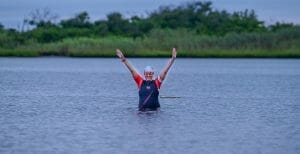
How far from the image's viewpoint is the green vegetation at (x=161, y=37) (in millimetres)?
90000

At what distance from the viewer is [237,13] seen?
367 feet

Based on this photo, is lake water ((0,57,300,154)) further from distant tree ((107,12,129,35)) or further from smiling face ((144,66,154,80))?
distant tree ((107,12,129,35))

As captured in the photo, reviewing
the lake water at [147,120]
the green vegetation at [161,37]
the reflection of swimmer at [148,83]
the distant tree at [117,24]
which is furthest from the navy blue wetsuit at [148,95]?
the distant tree at [117,24]

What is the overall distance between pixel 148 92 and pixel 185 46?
6295 centimetres

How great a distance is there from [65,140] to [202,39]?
70.0 metres

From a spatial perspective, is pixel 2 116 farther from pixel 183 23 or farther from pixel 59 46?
pixel 183 23

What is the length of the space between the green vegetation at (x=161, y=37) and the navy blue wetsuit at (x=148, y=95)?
5937 cm

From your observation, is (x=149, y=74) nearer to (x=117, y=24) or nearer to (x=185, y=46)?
(x=185, y=46)

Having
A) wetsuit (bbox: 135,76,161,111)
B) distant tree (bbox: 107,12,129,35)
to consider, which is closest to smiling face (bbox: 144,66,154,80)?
wetsuit (bbox: 135,76,161,111)

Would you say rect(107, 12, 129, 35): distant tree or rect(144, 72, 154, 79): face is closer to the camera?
rect(144, 72, 154, 79): face

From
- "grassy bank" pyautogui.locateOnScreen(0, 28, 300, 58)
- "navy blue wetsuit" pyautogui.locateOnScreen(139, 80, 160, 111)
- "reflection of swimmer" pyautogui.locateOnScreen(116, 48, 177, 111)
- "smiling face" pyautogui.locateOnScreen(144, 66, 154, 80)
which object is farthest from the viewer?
"grassy bank" pyautogui.locateOnScreen(0, 28, 300, 58)

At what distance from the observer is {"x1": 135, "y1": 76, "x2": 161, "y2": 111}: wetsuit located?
88.1 feet

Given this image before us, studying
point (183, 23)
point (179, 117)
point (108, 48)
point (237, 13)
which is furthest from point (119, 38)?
point (179, 117)

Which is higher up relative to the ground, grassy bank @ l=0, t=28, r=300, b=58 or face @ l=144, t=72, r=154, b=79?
face @ l=144, t=72, r=154, b=79
